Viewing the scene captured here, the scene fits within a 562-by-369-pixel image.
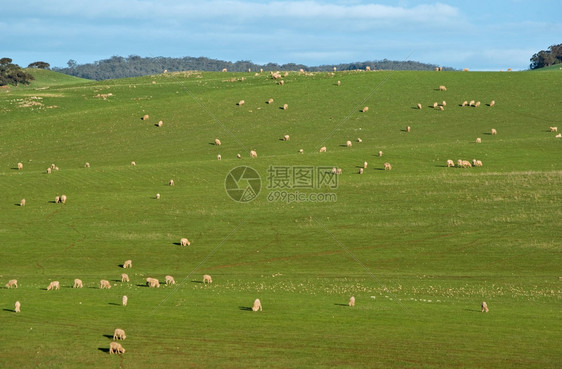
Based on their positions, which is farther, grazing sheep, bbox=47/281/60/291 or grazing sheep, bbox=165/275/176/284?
grazing sheep, bbox=165/275/176/284

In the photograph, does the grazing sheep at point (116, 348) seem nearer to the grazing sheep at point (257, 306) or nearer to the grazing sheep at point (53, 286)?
the grazing sheep at point (257, 306)

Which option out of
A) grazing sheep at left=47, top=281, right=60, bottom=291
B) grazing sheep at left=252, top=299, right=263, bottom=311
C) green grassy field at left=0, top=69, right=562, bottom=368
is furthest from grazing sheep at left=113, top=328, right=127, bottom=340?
grazing sheep at left=47, top=281, right=60, bottom=291

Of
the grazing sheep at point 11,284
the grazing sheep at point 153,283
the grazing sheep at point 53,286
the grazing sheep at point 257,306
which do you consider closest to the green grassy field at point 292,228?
the grazing sheep at point 53,286

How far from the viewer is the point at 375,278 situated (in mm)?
41750

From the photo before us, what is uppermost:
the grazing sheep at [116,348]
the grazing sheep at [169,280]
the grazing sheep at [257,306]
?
the grazing sheep at [116,348]

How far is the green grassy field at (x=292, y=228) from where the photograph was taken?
27.4 m

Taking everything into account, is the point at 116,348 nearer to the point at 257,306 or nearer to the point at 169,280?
the point at 257,306

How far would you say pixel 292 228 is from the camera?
171 feet

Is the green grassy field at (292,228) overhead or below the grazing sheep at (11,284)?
overhead

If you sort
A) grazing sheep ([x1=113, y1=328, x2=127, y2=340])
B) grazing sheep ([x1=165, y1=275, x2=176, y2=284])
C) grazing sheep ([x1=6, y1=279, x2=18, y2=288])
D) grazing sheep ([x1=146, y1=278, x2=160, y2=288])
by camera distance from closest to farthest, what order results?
grazing sheep ([x1=113, y1=328, x2=127, y2=340]) < grazing sheep ([x1=6, y1=279, x2=18, y2=288]) < grazing sheep ([x1=146, y1=278, x2=160, y2=288]) < grazing sheep ([x1=165, y1=275, x2=176, y2=284])

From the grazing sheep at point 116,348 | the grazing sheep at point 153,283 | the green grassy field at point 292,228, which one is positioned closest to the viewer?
the grazing sheep at point 116,348

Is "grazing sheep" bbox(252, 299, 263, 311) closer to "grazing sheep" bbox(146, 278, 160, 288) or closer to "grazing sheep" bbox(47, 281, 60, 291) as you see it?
"grazing sheep" bbox(146, 278, 160, 288)

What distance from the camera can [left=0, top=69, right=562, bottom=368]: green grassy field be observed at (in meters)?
27.4

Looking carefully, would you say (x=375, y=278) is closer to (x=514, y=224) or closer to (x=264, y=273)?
(x=264, y=273)
